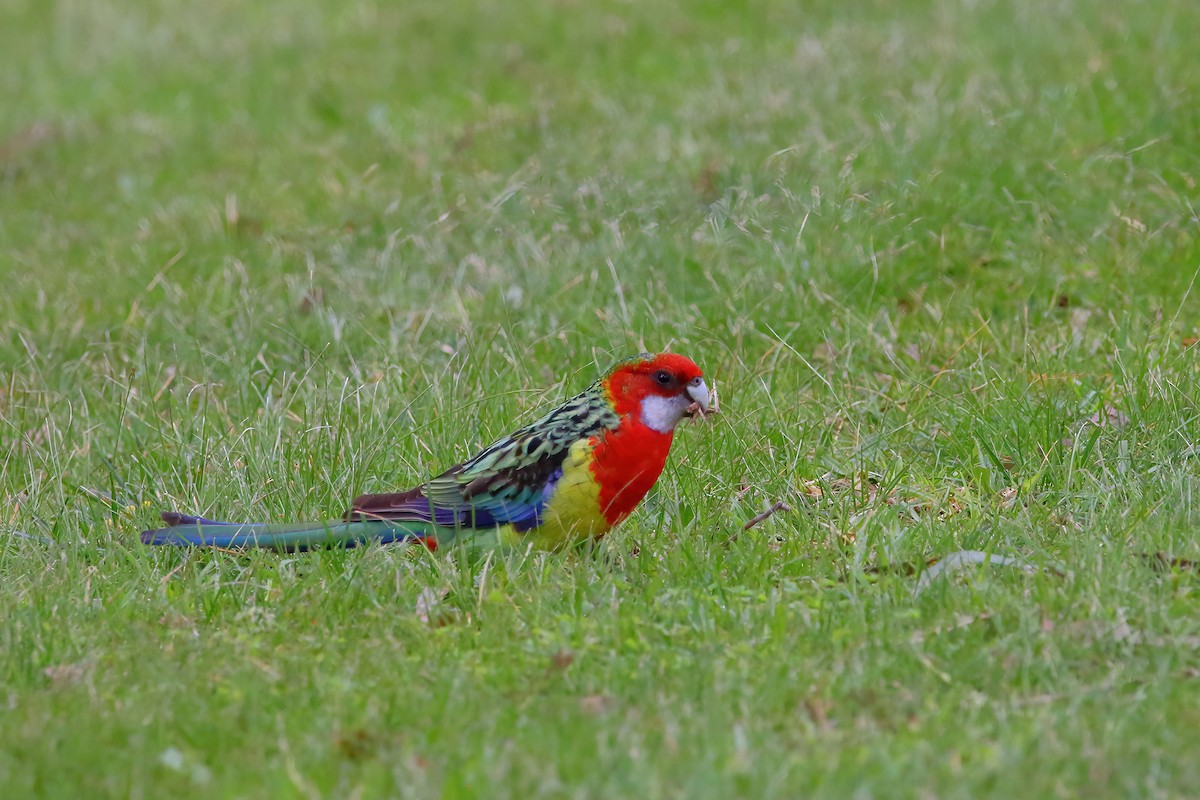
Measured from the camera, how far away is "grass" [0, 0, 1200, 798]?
12.1 ft

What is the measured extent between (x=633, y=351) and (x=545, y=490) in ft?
5.42

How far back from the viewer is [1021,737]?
3.50 meters

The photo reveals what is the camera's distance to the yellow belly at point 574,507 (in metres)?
Result: 4.77

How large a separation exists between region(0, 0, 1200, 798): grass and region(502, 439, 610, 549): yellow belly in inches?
4.0

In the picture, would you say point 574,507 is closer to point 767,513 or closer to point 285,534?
point 767,513

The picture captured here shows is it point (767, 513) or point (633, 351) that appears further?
point (633, 351)

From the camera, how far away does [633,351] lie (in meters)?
6.36

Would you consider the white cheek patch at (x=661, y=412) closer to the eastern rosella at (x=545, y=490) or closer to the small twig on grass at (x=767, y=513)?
the eastern rosella at (x=545, y=490)

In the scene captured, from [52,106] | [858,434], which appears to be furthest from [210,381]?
[52,106]

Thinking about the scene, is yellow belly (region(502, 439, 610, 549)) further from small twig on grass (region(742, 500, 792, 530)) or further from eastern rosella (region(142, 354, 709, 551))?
small twig on grass (region(742, 500, 792, 530))

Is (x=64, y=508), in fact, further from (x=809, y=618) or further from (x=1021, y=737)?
(x=1021, y=737)

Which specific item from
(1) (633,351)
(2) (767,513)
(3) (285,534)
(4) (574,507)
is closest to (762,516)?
(2) (767,513)

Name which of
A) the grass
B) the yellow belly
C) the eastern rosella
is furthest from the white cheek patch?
the grass

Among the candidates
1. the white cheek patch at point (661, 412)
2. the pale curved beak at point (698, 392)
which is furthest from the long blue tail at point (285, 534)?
the pale curved beak at point (698, 392)
